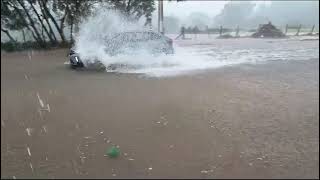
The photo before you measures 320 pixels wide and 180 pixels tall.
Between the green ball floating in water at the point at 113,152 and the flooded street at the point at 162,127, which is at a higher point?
the green ball floating in water at the point at 113,152

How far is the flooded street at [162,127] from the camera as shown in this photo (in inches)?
224

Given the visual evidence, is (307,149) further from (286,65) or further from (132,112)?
(286,65)

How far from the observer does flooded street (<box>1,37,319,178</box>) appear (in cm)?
570

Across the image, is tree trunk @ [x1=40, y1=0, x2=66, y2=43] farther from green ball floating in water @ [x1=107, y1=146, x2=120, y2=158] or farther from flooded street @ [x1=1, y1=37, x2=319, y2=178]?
green ball floating in water @ [x1=107, y1=146, x2=120, y2=158]

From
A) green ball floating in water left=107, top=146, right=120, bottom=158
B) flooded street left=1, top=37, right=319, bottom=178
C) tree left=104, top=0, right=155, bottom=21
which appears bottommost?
flooded street left=1, top=37, right=319, bottom=178

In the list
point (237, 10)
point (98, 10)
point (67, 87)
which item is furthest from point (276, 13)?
point (67, 87)

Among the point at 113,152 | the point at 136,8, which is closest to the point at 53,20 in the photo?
the point at 136,8

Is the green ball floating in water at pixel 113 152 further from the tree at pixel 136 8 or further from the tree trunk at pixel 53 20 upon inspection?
the tree trunk at pixel 53 20

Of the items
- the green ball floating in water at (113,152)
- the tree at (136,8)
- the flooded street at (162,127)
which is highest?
the tree at (136,8)

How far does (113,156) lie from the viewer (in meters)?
6.10

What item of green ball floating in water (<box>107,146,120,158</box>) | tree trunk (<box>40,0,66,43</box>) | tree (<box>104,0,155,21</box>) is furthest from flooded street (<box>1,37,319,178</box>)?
tree (<box>104,0,155,21</box>)

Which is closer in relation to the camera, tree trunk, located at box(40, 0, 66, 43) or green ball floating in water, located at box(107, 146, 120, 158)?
green ball floating in water, located at box(107, 146, 120, 158)

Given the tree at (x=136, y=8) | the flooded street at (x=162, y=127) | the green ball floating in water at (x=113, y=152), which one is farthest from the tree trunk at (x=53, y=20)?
the green ball floating in water at (x=113, y=152)

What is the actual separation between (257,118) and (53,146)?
11.0ft
